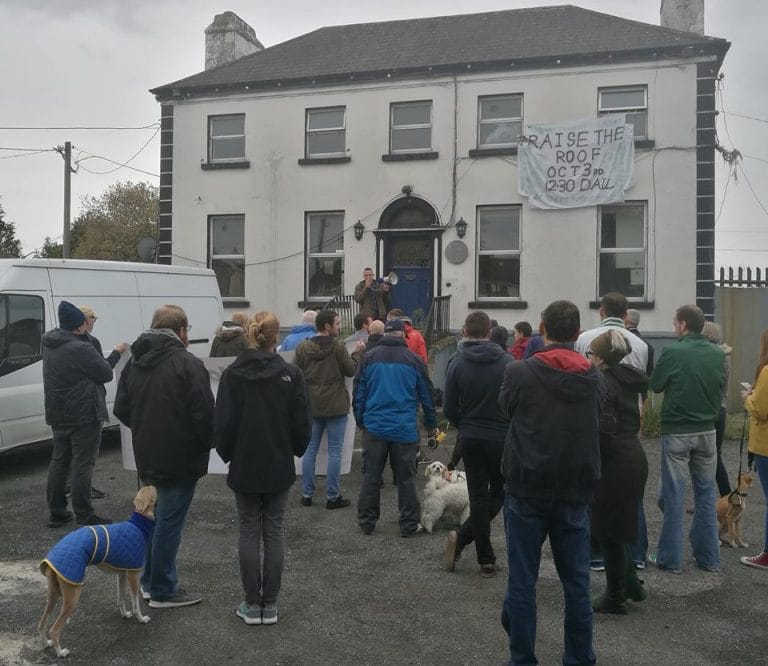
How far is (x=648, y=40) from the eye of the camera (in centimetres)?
1717

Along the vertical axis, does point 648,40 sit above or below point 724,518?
above

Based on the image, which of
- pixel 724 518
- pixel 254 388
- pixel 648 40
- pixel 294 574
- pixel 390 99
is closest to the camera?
pixel 254 388

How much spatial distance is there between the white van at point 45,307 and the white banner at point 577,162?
8834mm

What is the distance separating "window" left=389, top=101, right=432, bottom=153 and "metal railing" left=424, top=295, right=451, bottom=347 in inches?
143

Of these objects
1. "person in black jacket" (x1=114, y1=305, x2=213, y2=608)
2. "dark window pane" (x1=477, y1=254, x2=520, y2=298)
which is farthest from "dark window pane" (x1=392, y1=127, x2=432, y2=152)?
"person in black jacket" (x1=114, y1=305, x2=213, y2=608)

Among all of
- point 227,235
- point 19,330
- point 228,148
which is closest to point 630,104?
point 228,148

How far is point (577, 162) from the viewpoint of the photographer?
17250mm

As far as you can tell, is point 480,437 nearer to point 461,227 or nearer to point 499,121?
point 461,227

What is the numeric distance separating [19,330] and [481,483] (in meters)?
6.09

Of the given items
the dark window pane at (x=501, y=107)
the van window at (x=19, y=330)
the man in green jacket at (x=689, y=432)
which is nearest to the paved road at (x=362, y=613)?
the man in green jacket at (x=689, y=432)

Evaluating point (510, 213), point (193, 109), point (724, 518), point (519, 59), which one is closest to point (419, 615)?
point (724, 518)

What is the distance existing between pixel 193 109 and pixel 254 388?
16.9m

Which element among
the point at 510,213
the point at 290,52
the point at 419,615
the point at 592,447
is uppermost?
the point at 290,52

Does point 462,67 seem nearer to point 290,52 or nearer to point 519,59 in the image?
point 519,59
